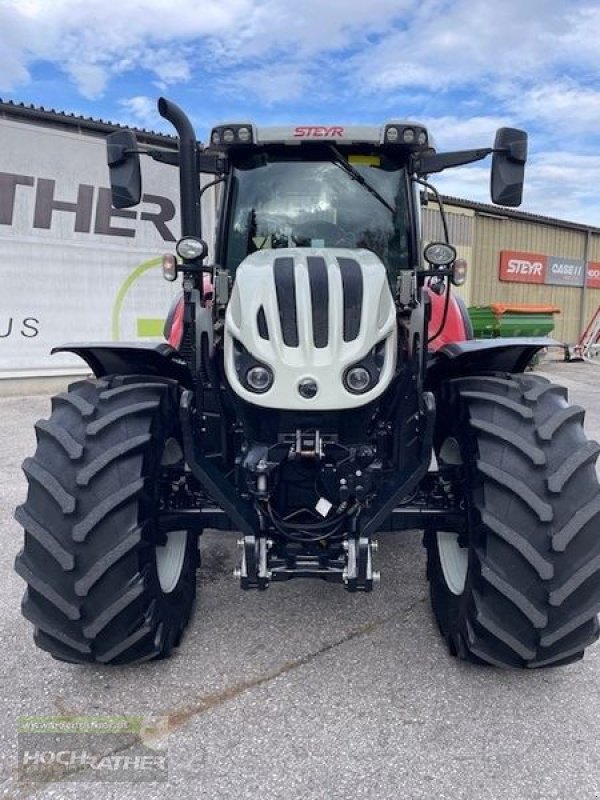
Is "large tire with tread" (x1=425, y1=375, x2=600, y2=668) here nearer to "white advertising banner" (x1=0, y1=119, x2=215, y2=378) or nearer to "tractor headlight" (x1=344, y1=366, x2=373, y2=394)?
"tractor headlight" (x1=344, y1=366, x2=373, y2=394)

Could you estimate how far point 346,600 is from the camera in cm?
329

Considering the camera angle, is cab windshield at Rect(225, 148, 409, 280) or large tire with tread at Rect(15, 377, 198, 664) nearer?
large tire with tread at Rect(15, 377, 198, 664)

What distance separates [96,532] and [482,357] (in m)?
1.79

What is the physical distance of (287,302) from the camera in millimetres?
2395

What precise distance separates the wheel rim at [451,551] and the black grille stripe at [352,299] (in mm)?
815

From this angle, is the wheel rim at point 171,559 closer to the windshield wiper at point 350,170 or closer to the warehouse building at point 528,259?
the windshield wiper at point 350,170

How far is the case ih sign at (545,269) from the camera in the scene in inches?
741

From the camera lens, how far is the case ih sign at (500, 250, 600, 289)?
1881 cm

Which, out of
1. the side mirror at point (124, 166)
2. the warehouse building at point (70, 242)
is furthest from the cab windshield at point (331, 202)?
the warehouse building at point (70, 242)

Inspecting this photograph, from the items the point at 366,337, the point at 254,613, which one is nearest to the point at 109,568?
the point at 254,613

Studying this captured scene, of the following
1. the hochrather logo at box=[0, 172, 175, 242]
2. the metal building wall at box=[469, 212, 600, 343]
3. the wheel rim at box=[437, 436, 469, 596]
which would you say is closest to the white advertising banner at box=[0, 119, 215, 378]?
the hochrather logo at box=[0, 172, 175, 242]

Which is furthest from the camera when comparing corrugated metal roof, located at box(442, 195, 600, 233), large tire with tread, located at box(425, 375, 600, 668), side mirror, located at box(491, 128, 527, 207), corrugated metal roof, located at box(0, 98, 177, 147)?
corrugated metal roof, located at box(442, 195, 600, 233)

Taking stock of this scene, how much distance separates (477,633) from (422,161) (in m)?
2.22

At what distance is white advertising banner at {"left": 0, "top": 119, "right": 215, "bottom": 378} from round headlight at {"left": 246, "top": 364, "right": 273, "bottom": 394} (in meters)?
8.10
